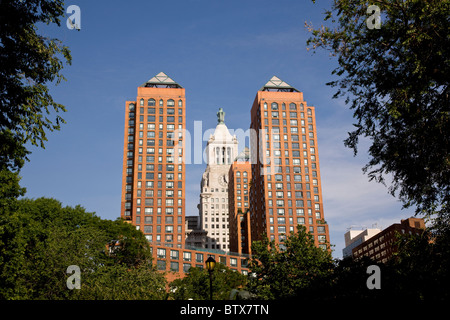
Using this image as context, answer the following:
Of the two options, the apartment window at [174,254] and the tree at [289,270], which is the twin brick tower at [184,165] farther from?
the tree at [289,270]

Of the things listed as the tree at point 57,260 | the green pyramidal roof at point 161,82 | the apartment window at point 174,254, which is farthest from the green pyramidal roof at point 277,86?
the tree at point 57,260

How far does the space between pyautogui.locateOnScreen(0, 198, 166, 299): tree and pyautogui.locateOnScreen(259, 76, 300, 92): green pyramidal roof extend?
7506 centimetres

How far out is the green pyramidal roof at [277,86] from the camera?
415 feet

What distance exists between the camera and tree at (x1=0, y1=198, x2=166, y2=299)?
30.9 m

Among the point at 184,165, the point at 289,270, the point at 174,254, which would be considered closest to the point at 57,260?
the point at 289,270

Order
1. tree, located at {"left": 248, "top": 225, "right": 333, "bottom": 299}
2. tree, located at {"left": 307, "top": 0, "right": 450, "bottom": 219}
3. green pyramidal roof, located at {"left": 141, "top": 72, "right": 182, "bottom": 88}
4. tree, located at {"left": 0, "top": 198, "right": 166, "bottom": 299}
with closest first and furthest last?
1. tree, located at {"left": 307, "top": 0, "right": 450, "bottom": 219}
2. tree, located at {"left": 0, "top": 198, "right": 166, "bottom": 299}
3. tree, located at {"left": 248, "top": 225, "right": 333, "bottom": 299}
4. green pyramidal roof, located at {"left": 141, "top": 72, "right": 182, "bottom": 88}

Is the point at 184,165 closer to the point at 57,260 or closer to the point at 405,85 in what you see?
the point at 57,260

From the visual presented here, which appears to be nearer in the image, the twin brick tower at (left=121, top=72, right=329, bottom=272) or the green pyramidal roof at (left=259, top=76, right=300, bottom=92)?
the twin brick tower at (left=121, top=72, right=329, bottom=272)

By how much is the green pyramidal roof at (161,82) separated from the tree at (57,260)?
214ft

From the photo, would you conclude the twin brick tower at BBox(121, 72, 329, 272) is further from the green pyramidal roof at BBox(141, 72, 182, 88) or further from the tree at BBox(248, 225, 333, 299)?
the tree at BBox(248, 225, 333, 299)

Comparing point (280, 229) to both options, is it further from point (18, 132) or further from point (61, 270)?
point (18, 132)

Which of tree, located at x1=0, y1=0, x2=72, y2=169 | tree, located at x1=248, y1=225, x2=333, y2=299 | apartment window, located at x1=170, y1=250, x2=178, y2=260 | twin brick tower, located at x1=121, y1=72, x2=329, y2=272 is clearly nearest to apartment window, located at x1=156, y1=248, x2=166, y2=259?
apartment window, located at x1=170, y1=250, x2=178, y2=260

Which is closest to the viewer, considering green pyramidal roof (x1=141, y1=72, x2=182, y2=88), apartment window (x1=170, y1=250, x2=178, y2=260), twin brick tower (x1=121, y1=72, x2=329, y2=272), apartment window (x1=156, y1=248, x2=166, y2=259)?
apartment window (x1=156, y1=248, x2=166, y2=259)

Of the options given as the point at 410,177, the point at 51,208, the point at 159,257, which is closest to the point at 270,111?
the point at 159,257
